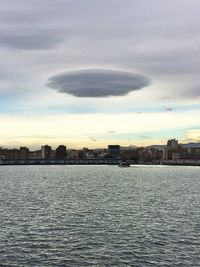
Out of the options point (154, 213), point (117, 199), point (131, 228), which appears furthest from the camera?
point (117, 199)

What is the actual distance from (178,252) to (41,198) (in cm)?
5386

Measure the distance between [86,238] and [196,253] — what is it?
38.7ft

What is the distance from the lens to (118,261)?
41.6 m

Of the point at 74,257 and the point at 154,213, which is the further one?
the point at 154,213

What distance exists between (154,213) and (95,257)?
29.2 meters

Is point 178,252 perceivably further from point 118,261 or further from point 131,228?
point 131,228

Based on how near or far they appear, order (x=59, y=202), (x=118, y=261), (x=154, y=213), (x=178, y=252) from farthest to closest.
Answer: (x=59, y=202) < (x=154, y=213) < (x=178, y=252) < (x=118, y=261)

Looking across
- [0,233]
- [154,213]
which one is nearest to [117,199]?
[154,213]

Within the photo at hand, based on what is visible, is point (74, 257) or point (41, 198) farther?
point (41, 198)

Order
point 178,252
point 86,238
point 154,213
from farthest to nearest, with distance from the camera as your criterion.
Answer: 1. point 154,213
2. point 86,238
3. point 178,252

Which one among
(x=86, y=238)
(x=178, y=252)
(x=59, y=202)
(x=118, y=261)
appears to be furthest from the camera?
(x=59, y=202)

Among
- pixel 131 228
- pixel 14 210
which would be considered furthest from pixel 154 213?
pixel 14 210

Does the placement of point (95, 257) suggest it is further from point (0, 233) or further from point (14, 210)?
point (14, 210)

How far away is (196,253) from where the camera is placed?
44219mm
